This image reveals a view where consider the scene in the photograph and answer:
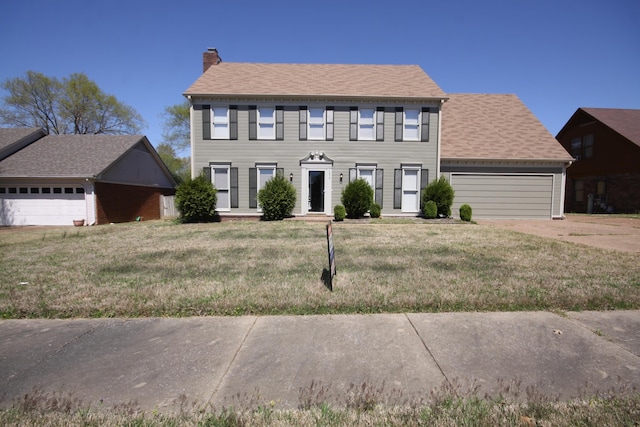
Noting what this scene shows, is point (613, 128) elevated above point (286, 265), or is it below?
above

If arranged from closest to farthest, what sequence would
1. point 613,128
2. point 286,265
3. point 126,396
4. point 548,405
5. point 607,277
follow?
point 548,405 < point 126,396 < point 607,277 < point 286,265 < point 613,128

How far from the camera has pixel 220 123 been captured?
54.9 feet

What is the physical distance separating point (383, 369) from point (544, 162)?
18.9m

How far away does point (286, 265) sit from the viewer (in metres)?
6.34

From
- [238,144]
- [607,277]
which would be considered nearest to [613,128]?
[607,277]

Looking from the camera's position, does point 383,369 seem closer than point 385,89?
Yes

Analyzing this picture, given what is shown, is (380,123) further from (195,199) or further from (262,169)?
(195,199)

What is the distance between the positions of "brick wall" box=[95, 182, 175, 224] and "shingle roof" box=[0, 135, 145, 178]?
57.9 inches

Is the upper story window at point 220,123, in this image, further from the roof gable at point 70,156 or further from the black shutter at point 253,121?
the roof gable at point 70,156

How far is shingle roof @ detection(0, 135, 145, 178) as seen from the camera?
17062 mm

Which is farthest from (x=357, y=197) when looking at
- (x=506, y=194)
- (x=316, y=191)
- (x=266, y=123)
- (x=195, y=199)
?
(x=506, y=194)

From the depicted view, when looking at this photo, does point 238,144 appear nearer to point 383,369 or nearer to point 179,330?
point 179,330

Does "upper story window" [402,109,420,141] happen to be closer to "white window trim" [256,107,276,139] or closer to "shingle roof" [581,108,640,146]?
"white window trim" [256,107,276,139]

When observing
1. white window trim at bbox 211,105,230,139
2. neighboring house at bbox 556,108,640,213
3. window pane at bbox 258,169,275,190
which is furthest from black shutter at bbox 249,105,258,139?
neighboring house at bbox 556,108,640,213
